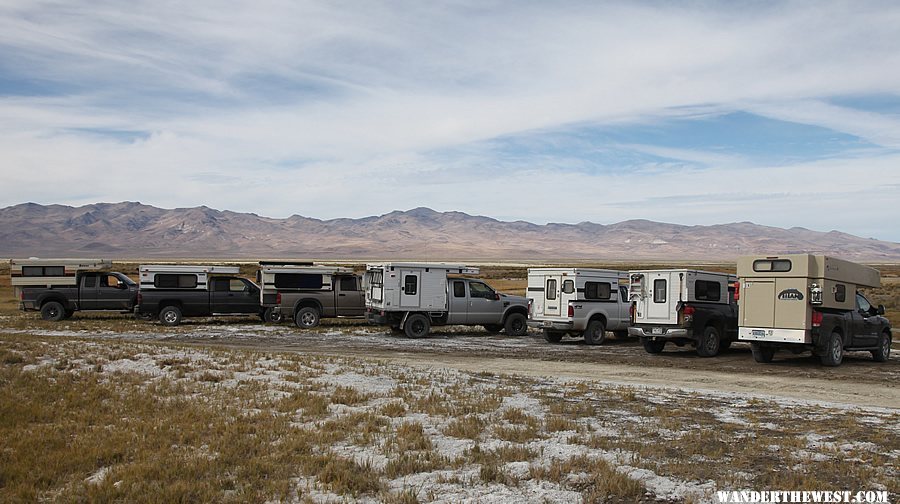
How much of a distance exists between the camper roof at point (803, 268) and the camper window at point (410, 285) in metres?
9.57

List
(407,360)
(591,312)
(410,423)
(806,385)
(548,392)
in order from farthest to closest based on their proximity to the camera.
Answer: (591,312)
(407,360)
(806,385)
(548,392)
(410,423)

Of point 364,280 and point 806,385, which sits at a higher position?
point 364,280

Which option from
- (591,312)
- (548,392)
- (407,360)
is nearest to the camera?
(548,392)

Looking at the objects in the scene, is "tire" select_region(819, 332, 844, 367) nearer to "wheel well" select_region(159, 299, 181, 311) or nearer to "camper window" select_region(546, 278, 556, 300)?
"camper window" select_region(546, 278, 556, 300)

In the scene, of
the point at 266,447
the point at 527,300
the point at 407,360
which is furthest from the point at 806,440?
the point at 527,300

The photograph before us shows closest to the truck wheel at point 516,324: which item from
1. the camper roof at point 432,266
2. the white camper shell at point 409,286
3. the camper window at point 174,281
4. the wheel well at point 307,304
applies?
the camper roof at point 432,266

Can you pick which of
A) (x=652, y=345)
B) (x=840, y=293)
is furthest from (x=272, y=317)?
(x=840, y=293)

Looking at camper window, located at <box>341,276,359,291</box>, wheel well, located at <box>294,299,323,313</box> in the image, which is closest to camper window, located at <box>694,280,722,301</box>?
camper window, located at <box>341,276,359,291</box>

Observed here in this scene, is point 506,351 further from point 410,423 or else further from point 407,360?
point 410,423

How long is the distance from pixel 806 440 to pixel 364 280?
706 inches

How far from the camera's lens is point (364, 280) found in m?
25.0

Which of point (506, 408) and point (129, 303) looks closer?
point (506, 408)

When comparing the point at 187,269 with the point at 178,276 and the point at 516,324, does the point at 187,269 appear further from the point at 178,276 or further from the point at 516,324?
the point at 516,324

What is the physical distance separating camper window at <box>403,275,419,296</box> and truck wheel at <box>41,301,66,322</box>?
507 inches
